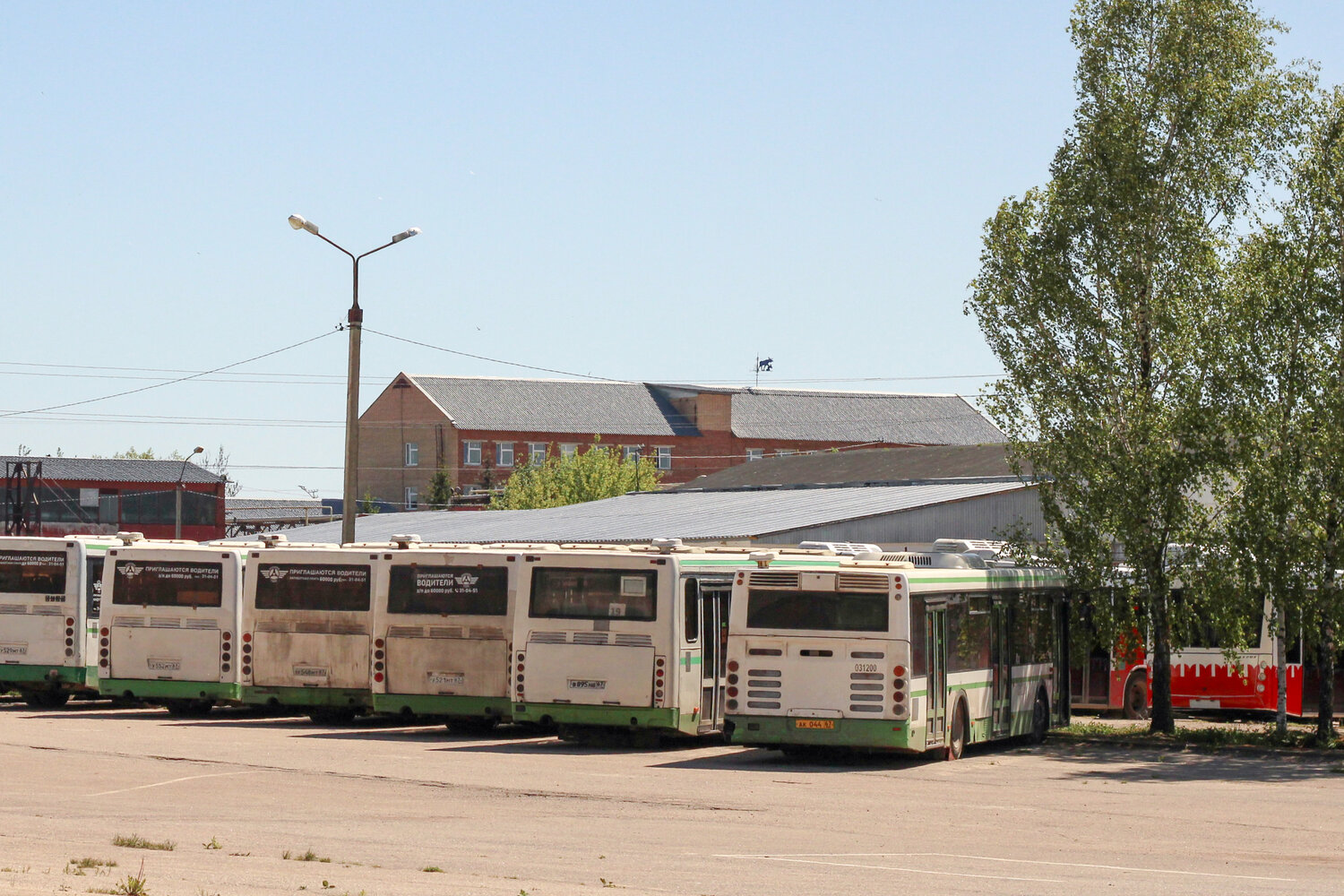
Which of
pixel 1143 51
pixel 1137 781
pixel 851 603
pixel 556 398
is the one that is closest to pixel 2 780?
pixel 851 603

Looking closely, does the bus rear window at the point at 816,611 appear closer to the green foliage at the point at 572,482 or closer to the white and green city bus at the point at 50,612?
the white and green city bus at the point at 50,612

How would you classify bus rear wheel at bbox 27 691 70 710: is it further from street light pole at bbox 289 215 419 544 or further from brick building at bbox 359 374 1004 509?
brick building at bbox 359 374 1004 509

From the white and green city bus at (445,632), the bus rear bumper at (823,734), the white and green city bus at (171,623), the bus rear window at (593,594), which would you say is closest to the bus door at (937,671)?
the bus rear bumper at (823,734)

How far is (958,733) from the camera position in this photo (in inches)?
892

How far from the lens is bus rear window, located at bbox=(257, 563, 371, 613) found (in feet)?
85.6

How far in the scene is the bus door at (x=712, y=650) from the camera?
2372 cm

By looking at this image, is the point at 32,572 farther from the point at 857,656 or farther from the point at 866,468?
the point at 866,468

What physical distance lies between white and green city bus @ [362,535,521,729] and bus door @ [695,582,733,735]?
2.43 metres

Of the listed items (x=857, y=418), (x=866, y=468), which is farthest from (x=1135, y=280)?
(x=857, y=418)

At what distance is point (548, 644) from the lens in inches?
922

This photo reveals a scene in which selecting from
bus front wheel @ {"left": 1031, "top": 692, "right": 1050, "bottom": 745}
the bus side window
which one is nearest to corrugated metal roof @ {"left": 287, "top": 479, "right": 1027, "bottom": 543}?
bus front wheel @ {"left": 1031, "top": 692, "right": 1050, "bottom": 745}

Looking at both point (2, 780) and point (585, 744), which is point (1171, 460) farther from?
point (2, 780)

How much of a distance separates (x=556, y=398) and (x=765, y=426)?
48.5ft

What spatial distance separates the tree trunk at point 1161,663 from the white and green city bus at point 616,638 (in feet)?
23.5
